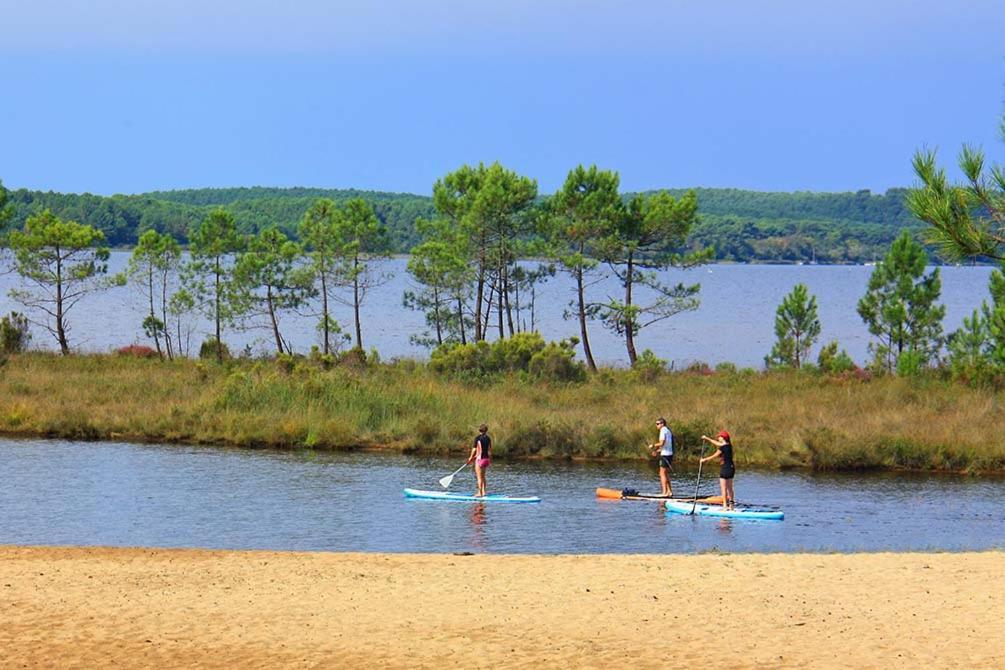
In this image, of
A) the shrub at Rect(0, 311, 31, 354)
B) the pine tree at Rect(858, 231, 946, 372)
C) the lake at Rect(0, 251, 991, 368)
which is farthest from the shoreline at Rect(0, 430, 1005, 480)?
the lake at Rect(0, 251, 991, 368)

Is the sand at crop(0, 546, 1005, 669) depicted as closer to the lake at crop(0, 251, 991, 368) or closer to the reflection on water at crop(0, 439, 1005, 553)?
the reflection on water at crop(0, 439, 1005, 553)

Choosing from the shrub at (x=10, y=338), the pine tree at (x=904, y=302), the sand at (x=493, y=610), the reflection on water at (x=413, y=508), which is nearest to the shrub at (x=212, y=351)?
the shrub at (x=10, y=338)

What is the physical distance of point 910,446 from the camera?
35.4 metres

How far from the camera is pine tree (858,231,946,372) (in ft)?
175

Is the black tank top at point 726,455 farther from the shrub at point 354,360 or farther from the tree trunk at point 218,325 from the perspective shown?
the tree trunk at point 218,325

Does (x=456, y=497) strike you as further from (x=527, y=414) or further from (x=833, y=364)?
(x=833, y=364)

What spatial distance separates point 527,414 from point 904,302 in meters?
21.8

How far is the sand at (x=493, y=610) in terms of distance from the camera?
13.6m

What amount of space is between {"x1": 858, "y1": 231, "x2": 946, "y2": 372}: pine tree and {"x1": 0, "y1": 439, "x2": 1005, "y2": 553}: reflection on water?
20682mm

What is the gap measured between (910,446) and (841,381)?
35.6 ft

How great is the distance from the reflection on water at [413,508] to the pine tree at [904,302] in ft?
67.9

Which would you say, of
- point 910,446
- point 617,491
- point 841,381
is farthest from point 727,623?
point 841,381

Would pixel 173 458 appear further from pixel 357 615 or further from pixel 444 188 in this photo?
pixel 444 188

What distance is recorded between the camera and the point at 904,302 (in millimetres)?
53969
